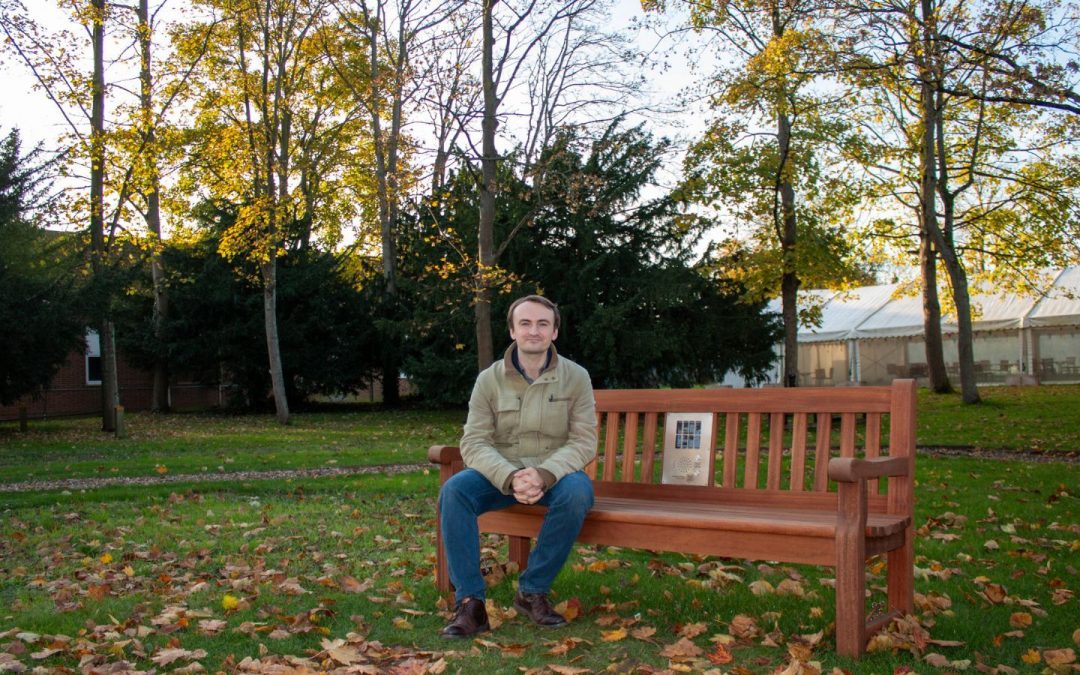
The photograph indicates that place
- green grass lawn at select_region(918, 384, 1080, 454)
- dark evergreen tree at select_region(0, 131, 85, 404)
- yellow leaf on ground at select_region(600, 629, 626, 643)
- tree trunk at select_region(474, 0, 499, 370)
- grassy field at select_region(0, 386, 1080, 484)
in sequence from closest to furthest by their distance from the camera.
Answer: yellow leaf on ground at select_region(600, 629, 626, 643) < grassy field at select_region(0, 386, 1080, 484) < green grass lawn at select_region(918, 384, 1080, 454) < tree trunk at select_region(474, 0, 499, 370) < dark evergreen tree at select_region(0, 131, 85, 404)

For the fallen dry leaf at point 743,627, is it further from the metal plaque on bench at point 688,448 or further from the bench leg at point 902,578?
the metal plaque on bench at point 688,448

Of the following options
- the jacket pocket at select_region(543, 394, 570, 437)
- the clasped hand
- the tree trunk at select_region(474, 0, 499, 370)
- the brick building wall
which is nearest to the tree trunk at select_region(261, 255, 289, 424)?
the brick building wall

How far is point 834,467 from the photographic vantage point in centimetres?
384

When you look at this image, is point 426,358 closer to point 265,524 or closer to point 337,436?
point 337,436

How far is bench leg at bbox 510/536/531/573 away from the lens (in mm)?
5480

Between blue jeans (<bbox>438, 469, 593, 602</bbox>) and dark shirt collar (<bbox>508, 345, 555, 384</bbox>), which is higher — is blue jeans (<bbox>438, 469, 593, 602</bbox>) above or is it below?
below

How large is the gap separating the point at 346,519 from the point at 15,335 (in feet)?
42.8

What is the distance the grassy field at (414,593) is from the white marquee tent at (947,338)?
2290cm

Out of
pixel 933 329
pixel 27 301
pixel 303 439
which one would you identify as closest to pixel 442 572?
pixel 303 439

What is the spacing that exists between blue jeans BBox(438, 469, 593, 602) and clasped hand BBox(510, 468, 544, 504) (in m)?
0.08

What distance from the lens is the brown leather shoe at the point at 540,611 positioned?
443 centimetres

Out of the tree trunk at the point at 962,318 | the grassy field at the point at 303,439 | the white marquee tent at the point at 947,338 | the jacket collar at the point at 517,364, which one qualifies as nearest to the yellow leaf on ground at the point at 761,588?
the jacket collar at the point at 517,364

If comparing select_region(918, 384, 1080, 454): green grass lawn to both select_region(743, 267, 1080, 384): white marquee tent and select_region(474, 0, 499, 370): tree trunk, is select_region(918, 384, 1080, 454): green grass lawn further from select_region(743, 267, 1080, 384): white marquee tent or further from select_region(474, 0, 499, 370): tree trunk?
select_region(474, 0, 499, 370): tree trunk

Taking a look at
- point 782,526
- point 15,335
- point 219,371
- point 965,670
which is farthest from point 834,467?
point 219,371
